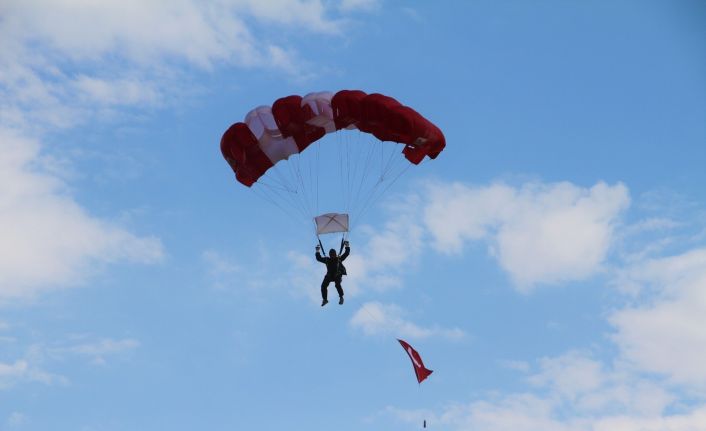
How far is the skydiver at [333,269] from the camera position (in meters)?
24.4

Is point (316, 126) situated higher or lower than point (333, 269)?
higher

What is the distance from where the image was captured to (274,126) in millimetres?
25094

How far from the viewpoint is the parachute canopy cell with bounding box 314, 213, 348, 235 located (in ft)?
82.2

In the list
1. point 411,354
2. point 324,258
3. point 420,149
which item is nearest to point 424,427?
point 411,354

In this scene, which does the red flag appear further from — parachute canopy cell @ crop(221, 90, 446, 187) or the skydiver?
parachute canopy cell @ crop(221, 90, 446, 187)

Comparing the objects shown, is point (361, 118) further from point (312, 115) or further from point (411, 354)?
point (411, 354)

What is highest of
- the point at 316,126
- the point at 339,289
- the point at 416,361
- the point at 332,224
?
the point at 316,126

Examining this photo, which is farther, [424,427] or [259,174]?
[259,174]

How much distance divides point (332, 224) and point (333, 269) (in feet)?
4.07

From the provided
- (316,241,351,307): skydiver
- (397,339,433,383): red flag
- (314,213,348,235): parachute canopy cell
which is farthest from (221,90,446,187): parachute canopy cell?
(397,339,433,383): red flag

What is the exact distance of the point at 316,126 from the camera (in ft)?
82.7

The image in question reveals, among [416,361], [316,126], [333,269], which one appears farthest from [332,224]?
[416,361]

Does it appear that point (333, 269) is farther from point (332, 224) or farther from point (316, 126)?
point (316, 126)

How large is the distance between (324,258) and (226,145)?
3.61m
